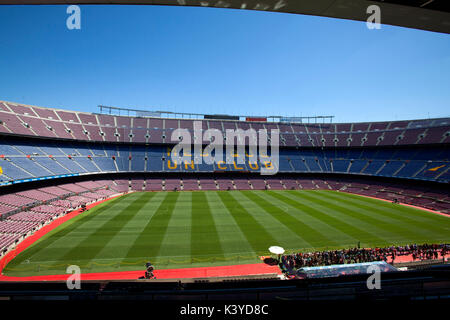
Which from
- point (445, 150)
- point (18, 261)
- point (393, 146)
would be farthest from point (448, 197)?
point (18, 261)

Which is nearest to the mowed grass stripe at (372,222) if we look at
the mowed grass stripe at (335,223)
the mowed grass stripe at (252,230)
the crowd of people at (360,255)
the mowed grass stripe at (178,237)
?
the mowed grass stripe at (335,223)

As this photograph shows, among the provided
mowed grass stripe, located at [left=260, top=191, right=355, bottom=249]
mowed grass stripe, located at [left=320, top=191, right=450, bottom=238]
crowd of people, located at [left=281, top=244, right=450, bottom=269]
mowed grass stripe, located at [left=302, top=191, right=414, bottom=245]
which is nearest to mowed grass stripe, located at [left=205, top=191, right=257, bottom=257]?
crowd of people, located at [left=281, top=244, right=450, bottom=269]

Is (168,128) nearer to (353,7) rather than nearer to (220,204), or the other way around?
(220,204)

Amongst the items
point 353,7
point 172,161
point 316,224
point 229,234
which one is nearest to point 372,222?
point 316,224

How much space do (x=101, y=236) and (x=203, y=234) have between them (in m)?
10.6

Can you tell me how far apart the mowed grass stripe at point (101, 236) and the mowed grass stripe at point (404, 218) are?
1287 inches

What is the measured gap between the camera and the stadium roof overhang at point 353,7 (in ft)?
9.51

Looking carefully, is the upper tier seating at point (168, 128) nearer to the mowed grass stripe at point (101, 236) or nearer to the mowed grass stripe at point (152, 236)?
the mowed grass stripe at point (101, 236)

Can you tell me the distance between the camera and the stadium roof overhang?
9.51 feet

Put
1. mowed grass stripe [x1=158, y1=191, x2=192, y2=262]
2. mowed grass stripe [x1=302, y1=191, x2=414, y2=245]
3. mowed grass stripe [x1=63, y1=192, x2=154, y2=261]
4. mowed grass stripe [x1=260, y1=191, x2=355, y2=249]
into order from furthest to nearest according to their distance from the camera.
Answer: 1. mowed grass stripe [x1=302, y1=191, x2=414, y2=245]
2. mowed grass stripe [x1=260, y1=191, x2=355, y2=249]
3. mowed grass stripe [x1=158, y1=191, x2=192, y2=262]
4. mowed grass stripe [x1=63, y1=192, x2=154, y2=261]

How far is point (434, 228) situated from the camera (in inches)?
989

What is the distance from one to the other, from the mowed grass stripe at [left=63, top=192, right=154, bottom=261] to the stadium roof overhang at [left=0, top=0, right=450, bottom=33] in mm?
A: 20693

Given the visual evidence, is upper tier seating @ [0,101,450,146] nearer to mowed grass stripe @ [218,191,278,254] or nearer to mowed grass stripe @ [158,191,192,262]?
mowed grass stripe @ [158,191,192,262]

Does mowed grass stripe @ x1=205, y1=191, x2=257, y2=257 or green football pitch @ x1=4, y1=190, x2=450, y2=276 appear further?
mowed grass stripe @ x1=205, y1=191, x2=257, y2=257
